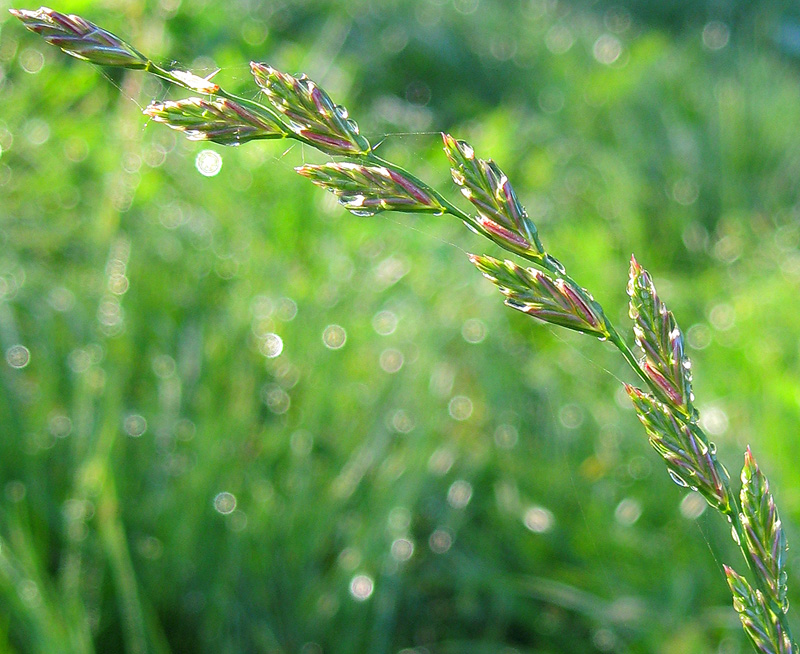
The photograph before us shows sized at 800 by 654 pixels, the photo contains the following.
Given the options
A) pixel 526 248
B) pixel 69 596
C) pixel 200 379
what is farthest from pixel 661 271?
pixel 526 248

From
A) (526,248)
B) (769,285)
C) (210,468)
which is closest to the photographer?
(526,248)

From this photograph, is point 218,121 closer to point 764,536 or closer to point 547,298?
point 547,298

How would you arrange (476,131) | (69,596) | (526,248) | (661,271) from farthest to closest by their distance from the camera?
(476,131)
(661,271)
(69,596)
(526,248)

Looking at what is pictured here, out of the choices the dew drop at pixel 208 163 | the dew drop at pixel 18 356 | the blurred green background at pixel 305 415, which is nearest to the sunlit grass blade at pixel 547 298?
the blurred green background at pixel 305 415

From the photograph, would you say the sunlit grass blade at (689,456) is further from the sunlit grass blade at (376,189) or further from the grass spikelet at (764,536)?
the sunlit grass blade at (376,189)

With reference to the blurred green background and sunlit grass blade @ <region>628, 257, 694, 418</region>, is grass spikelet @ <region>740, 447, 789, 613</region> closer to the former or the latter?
sunlit grass blade @ <region>628, 257, 694, 418</region>

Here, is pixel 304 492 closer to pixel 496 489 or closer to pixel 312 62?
pixel 496 489

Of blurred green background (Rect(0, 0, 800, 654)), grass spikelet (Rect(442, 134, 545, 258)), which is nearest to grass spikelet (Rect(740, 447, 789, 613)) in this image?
grass spikelet (Rect(442, 134, 545, 258))
